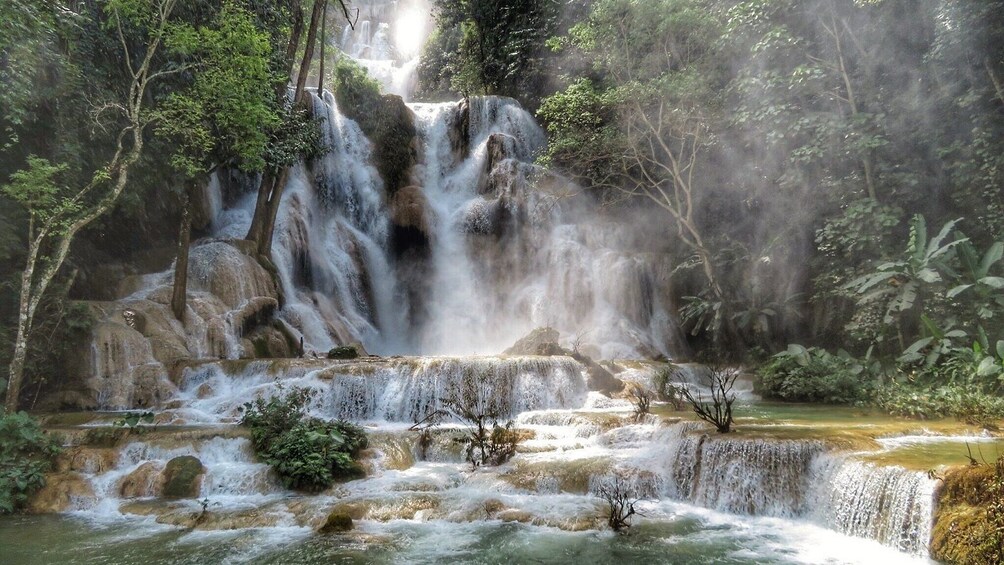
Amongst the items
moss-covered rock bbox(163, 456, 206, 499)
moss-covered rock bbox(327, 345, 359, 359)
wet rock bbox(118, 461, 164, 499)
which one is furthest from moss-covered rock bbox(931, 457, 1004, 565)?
moss-covered rock bbox(327, 345, 359, 359)

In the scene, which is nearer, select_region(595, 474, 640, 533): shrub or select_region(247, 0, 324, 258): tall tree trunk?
select_region(595, 474, 640, 533): shrub

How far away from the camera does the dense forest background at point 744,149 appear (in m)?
11.6

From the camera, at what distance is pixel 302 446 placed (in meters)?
9.14

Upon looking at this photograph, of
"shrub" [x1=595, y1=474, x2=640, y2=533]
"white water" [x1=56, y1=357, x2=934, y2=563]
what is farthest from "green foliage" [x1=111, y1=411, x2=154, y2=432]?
"shrub" [x1=595, y1=474, x2=640, y2=533]

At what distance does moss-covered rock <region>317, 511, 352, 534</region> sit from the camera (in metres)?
7.09

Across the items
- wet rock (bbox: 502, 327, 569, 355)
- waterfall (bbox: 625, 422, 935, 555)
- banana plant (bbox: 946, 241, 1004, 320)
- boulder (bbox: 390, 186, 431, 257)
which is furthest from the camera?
boulder (bbox: 390, 186, 431, 257)

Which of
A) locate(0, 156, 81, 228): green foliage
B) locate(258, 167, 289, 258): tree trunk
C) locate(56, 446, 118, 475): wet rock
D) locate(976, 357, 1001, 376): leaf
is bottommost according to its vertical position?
locate(56, 446, 118, 475): wet rock

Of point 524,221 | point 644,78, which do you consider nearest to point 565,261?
point 524,221

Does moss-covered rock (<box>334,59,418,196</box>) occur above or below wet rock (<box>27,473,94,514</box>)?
above

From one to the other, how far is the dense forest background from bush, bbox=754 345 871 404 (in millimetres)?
54

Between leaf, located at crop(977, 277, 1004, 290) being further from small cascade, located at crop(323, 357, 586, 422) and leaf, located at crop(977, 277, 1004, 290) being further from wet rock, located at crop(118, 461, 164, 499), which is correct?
wet rock, located at crop(118, 461, 164, 499)

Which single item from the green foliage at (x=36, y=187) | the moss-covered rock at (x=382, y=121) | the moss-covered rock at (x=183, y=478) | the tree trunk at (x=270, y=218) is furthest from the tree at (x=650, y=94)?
the moss-covered rock at (x=183, y=478)

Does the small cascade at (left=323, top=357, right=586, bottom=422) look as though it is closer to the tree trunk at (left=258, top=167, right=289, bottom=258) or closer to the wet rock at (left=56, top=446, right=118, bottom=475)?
the wet rock at (left=56, top=446, right=118, bottom=475)

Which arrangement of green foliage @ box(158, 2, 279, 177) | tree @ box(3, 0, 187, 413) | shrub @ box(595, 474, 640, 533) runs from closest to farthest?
shrub @ box(595, 474, 640, 533) → tree @ box(3, 0, 187, 413) → green foliage @ box(158, 2, 279, 177)
